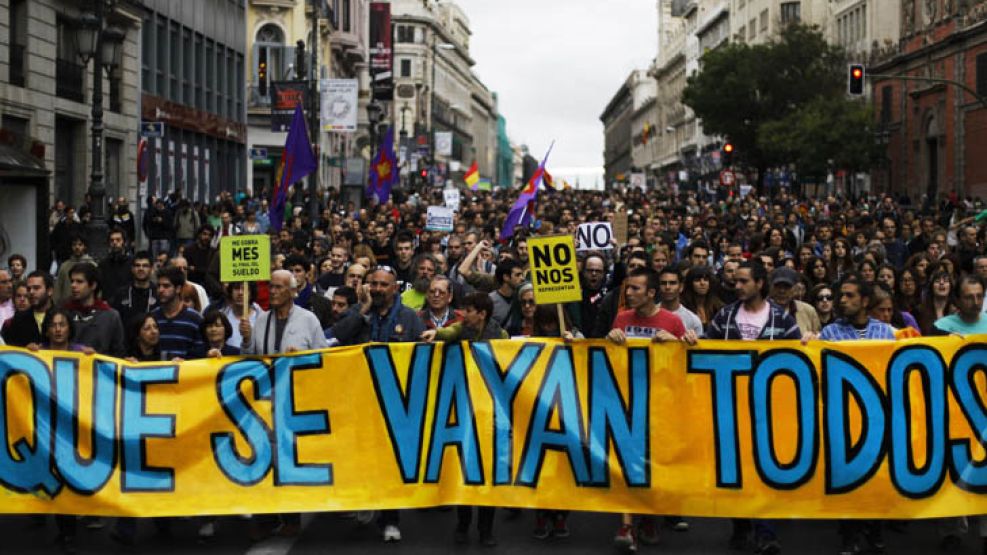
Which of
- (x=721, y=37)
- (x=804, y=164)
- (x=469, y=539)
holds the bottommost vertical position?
(x=469, y=539)

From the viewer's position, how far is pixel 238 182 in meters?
53.7

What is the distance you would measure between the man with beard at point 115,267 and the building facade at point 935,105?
40.9m

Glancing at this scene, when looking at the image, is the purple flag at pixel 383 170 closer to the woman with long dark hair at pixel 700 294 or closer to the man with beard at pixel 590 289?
the man with beard at pixel 590 289

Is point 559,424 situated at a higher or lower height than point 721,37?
lower

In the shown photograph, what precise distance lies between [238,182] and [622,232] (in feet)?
103

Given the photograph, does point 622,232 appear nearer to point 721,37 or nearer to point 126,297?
point 126,297

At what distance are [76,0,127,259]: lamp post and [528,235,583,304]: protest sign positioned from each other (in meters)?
13.9

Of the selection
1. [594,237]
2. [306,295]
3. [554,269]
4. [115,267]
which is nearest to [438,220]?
[594,237]

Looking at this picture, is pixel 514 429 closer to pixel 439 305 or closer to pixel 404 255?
pixel 439 305

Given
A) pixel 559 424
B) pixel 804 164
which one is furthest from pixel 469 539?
pixel 804 164

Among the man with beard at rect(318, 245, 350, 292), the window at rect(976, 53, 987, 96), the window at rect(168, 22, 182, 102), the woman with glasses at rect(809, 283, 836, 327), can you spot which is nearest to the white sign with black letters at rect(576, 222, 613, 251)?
the man with beard at rect(318, 245, 350, 292)

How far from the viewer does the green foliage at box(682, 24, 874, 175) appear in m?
64.6

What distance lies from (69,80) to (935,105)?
38.5 metres

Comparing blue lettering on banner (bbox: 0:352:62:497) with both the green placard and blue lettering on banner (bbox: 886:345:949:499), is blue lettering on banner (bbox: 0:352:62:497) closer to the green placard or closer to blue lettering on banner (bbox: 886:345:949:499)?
the green placard
